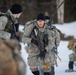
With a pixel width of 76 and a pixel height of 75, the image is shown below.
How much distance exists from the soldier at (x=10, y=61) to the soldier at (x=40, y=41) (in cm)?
442

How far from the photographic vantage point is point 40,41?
Result: 7008 mm

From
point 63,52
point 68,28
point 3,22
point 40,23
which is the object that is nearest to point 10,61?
point 3,22

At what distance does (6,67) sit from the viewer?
8.07ft

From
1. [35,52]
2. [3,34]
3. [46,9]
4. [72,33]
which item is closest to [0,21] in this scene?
[3,34]

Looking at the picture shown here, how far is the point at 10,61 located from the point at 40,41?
4.54 m

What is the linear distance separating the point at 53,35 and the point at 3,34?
5.28 ft

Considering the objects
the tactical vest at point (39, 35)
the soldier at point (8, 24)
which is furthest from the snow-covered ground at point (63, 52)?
the soldier at point (8, 24)

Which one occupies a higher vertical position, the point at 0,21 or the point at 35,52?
the point at 0,21

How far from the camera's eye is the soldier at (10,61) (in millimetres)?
2459

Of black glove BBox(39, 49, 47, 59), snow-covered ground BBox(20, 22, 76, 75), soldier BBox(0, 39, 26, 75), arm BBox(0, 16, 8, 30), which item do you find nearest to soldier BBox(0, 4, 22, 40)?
arm BBox(0, 16, 8, 30)

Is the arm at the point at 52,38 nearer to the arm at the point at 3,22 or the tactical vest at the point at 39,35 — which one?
the tactical vest at the point at 39,35

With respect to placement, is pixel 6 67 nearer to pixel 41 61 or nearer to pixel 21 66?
pixel 21 66

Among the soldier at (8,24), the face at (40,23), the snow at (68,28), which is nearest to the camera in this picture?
the soldier at (8,24)

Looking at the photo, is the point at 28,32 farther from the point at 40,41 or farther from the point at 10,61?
the point at 10,61
